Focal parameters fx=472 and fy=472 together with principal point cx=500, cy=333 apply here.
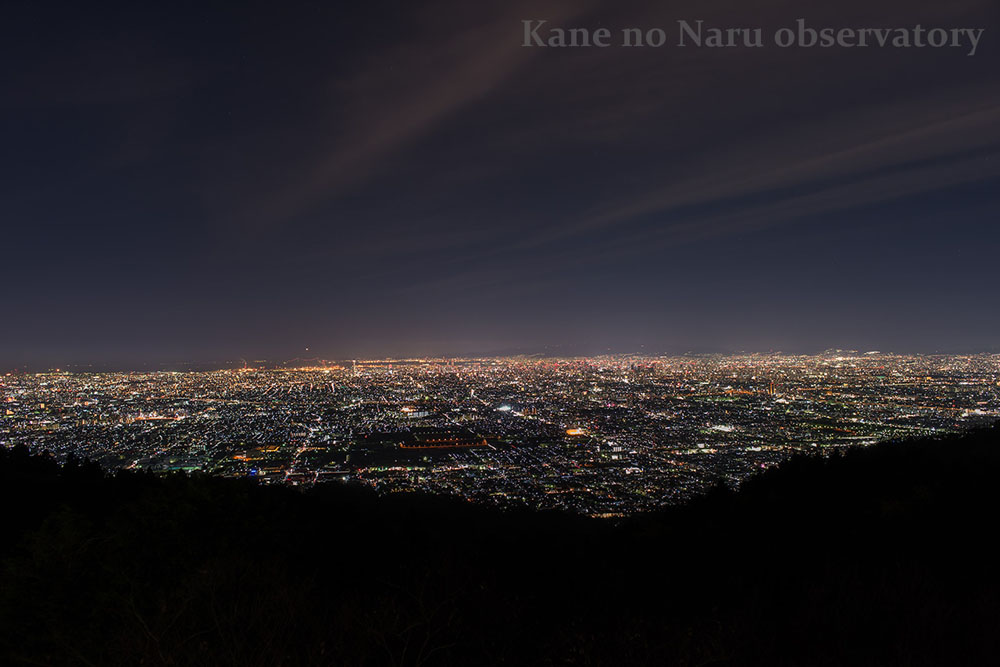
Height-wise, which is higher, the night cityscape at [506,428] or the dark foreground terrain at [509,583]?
the dark foreground terrain at [509,583]

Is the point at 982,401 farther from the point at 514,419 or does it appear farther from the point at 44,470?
the point at 44,470

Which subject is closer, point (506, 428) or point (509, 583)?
point (509, 583)

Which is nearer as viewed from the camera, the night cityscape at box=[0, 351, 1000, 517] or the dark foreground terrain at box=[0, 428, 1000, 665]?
the dark foreground terrain at box=[0, 428, 1000, 665]

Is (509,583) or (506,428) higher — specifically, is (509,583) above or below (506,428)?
above

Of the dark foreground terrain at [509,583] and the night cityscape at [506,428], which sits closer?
the dark foreground terrain at [509,583]

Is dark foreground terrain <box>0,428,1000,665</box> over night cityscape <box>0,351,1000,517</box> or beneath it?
over
